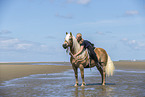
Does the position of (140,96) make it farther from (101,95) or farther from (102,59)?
(102,59)

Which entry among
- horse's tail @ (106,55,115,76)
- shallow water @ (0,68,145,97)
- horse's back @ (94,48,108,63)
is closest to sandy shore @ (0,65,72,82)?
shallow water @ (0,68,145,97)

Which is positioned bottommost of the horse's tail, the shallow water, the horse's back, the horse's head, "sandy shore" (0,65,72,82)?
the shallow water

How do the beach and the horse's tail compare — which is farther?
the horse's tail

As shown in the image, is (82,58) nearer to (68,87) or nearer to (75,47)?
(75,47)

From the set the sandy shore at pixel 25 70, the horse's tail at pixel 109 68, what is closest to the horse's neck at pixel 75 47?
the horse's tail at pixel 109 68

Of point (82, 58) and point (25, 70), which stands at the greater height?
point (82, 58)

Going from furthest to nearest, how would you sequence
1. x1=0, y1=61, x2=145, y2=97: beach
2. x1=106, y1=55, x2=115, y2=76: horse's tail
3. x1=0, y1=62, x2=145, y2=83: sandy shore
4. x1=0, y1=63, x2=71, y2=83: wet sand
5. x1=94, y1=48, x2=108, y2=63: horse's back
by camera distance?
1. x1=0, y1=62, x2=145, y2=83: sandy shore
2. x1=0, y1=63, x2=71, y2=83: wet sand
3. x1=106, y1=55, x2=115, y2=76: horse's tail
4. x1=94, y1=48, x2=108, y2=63: horse's back
5. x1=0, y1=61, x2=145, y2=97: beach

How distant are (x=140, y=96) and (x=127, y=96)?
21.8 inches

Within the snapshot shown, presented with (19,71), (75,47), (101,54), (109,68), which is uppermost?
(75,47)

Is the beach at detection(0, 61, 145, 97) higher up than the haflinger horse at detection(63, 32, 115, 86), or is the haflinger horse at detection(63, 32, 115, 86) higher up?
the haflinger horse at detection(63, 32, 115, 86)

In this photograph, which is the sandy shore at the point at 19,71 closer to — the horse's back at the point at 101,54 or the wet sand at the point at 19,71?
the wet sand at the point at 19,71

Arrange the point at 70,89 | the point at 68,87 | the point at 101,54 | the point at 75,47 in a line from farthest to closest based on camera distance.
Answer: the point at 101,54 < the point at 75,47 < the point at 68,87 < the point at 70,89

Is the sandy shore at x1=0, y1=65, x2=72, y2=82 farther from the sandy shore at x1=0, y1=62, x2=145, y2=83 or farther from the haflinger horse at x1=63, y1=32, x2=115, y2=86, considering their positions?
the haflinger horse at x1=63, y1=32, x2=115, y2=86

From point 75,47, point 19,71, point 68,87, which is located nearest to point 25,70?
point 19,71
